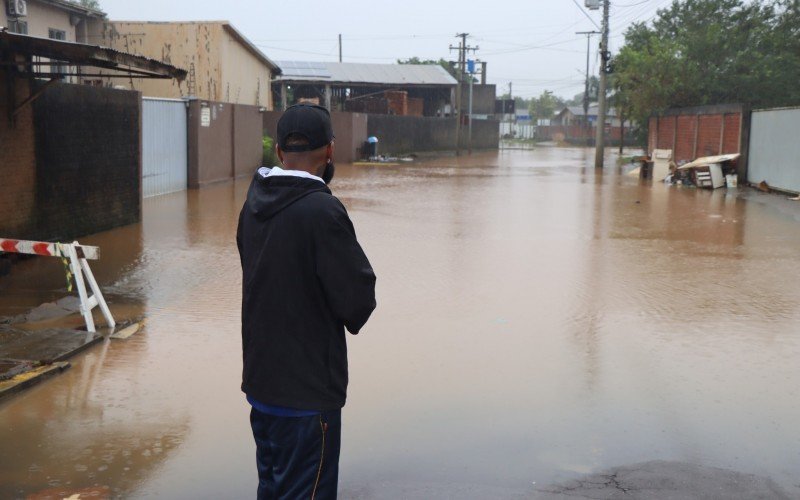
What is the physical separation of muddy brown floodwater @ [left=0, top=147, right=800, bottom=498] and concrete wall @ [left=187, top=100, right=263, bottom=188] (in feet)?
26.9

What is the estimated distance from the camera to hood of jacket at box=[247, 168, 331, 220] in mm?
2777

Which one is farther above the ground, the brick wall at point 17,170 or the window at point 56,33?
the window at point 56,33

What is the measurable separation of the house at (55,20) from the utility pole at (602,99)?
19668 millimetres

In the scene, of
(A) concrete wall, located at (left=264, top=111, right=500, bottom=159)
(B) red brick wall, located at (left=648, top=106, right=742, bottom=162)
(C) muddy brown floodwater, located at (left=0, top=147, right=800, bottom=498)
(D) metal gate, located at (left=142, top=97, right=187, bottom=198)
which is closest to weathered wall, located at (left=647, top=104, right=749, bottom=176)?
(B) red brick wall, located at (left=648, top=106, right=742, bottom=162)

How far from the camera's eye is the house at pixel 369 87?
4722 cm

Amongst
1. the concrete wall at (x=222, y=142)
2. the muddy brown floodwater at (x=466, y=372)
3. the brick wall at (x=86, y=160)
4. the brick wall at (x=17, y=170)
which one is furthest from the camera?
the concrete wall at (x=222, y=142)

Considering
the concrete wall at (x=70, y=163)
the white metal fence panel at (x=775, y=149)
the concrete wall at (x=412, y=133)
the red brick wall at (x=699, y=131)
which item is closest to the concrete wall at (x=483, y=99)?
the concrete wall at (x=412, y=133)

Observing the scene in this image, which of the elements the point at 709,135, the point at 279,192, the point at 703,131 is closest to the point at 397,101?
the point at 703,131

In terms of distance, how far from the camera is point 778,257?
37.3 feet

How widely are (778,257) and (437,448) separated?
8.27m

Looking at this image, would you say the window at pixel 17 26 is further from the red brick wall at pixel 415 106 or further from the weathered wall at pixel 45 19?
the red brick wall at pixel 415 106

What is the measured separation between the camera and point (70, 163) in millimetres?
11406

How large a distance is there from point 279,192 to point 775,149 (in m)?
21.5

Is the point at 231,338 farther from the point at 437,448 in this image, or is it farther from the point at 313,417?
the point at 313,417
